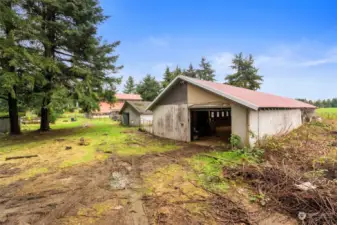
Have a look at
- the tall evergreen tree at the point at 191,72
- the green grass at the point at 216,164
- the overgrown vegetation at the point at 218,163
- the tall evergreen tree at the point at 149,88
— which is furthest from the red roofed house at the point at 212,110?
the tall evergreen tree at the point at 191,72

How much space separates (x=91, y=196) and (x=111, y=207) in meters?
0.84

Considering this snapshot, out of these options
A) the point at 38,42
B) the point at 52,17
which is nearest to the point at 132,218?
the point at 38,42

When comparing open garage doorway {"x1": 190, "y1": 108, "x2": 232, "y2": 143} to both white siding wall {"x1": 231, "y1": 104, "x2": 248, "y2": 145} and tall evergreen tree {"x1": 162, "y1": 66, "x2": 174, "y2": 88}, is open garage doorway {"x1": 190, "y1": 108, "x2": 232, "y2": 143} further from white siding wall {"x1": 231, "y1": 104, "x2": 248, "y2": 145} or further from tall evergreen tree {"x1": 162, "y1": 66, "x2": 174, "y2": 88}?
tall evergreen tree {"x1": 162, "y1": 66, "x2": 174, "y2": 88}

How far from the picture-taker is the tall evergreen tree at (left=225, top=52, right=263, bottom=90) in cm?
3672

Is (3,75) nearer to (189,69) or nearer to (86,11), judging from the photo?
(86,11)

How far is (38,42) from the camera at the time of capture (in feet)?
44.1

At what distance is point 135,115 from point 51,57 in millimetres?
10432

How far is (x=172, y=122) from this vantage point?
38.2ft

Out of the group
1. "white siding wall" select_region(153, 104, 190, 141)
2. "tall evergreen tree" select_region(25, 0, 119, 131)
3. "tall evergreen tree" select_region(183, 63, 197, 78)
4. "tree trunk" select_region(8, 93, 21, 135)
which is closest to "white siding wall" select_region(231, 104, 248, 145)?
"white siding wall" select_region(153, 104, 190, 141)

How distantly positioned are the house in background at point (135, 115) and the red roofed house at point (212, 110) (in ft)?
24.8

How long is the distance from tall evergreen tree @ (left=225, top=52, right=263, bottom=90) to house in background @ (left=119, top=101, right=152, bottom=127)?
970 inches

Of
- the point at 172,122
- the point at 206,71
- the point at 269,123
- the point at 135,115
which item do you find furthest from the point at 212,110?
the point at 206,71

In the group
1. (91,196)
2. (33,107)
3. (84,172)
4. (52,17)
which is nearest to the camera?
(91,196)

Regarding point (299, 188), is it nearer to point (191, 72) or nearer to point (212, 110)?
point (212, 110)
